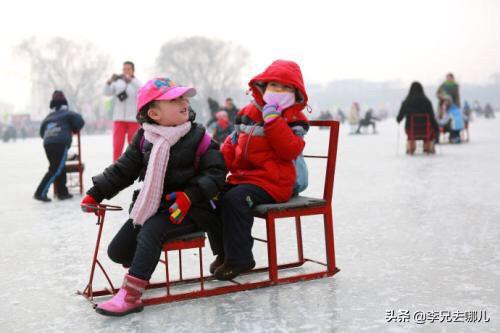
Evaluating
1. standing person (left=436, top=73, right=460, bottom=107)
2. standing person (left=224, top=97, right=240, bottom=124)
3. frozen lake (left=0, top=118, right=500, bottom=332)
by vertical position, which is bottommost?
frozen lake (left=0, top=118, right=500, bottom=332)

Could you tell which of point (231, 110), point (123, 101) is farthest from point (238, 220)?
point (231, 110)

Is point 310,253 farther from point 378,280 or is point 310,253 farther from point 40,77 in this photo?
point 40,77

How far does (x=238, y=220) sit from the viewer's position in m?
3.67

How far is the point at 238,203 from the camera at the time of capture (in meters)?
3.67

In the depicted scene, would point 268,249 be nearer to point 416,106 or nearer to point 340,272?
point 340,272

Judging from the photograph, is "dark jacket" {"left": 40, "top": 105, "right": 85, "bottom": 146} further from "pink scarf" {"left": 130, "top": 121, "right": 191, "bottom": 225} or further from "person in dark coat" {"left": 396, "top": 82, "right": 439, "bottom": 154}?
"person in dark coat" {"left": 396, "top": 82, "right": 439, "bottom": 154}

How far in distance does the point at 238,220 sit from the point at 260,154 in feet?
1.42

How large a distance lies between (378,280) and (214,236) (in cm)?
99

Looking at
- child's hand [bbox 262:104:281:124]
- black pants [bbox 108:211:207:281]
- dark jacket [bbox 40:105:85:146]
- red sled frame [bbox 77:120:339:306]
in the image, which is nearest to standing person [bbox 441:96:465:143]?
dark jacket [bbox 40:105:85:146]

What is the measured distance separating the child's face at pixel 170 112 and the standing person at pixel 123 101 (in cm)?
617

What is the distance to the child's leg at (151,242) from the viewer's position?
3.33 meters

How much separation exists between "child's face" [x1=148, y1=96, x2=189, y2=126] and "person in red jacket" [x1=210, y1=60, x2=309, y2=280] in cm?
49

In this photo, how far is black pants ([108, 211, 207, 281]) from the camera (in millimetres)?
3336

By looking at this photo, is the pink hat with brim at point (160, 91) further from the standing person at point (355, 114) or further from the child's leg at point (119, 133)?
the standing person at point (355, 114)
